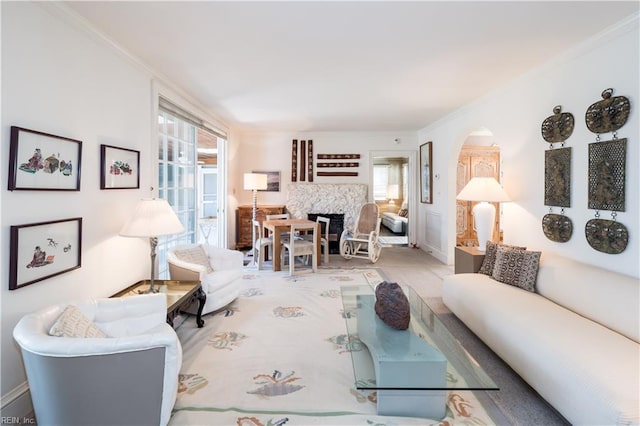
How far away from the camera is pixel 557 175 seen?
9.10 ft

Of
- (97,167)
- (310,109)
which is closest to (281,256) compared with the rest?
(310,109)

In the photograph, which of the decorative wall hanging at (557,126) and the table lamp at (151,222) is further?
the decorative wall hanging at (557,126)

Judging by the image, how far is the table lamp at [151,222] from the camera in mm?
2240

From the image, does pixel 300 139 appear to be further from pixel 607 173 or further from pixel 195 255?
pixel 607 173

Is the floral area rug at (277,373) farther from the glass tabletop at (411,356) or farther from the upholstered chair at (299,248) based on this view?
the upholstered chair at (299,248)

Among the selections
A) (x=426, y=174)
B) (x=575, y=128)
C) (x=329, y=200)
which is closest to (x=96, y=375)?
(x=575, y=128)

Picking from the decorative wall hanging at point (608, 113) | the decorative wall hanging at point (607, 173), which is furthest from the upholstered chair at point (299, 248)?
the decorative wall hanging at point (608, 113)

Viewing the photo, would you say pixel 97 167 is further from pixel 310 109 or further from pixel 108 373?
pixel 310 109

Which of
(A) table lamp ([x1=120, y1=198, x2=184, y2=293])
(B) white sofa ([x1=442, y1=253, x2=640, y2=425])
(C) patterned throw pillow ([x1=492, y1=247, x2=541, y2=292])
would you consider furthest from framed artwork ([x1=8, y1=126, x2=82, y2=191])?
(C) patterned throw pillow ([x1=492, y1=247, x2=541, y2=292])

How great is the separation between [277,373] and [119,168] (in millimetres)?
2061

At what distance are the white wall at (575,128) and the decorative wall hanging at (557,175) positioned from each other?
5 centimetres

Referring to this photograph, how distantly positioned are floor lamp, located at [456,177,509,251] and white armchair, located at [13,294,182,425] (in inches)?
125

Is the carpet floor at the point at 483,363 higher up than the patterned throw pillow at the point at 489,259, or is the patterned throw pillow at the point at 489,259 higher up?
the patterned throw pillow at the point at 489,259

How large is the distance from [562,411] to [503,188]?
8.36 ft
